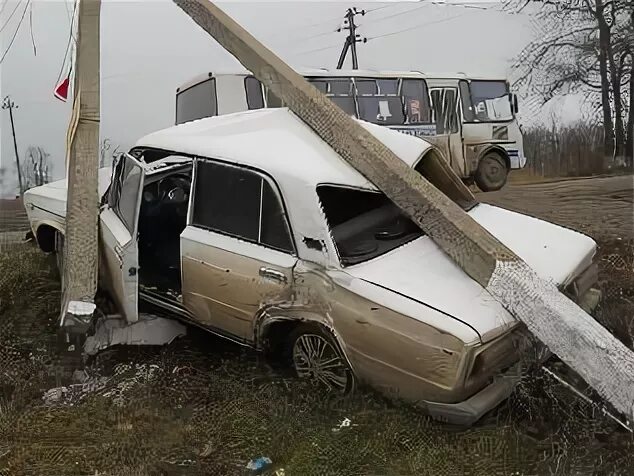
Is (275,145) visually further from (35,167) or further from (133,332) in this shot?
(35,167)

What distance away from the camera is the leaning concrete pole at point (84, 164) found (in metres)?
2.72

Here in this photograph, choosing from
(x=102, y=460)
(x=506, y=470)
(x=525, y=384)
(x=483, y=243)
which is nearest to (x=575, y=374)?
(x=525, y=384)

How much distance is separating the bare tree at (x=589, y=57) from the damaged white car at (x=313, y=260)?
579 millimetres

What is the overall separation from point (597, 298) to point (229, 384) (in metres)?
1.55

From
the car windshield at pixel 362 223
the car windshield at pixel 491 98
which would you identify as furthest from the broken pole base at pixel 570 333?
the car windshield at pixel 491 98

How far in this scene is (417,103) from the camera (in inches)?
127

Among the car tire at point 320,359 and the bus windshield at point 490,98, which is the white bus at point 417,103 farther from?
the car tire at point 320,359

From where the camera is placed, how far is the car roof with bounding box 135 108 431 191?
2.42 metres

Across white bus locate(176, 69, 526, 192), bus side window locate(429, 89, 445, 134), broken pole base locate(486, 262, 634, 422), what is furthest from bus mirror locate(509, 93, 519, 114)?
broken pole base locate(486, 262, 634, 422)

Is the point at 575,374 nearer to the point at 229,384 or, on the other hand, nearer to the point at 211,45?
the point at 229,384

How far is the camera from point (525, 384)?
85.2 inches

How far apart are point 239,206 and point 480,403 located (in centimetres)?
123

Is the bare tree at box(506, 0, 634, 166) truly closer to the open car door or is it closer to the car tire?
the car tire

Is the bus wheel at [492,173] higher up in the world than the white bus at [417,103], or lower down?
lower down
